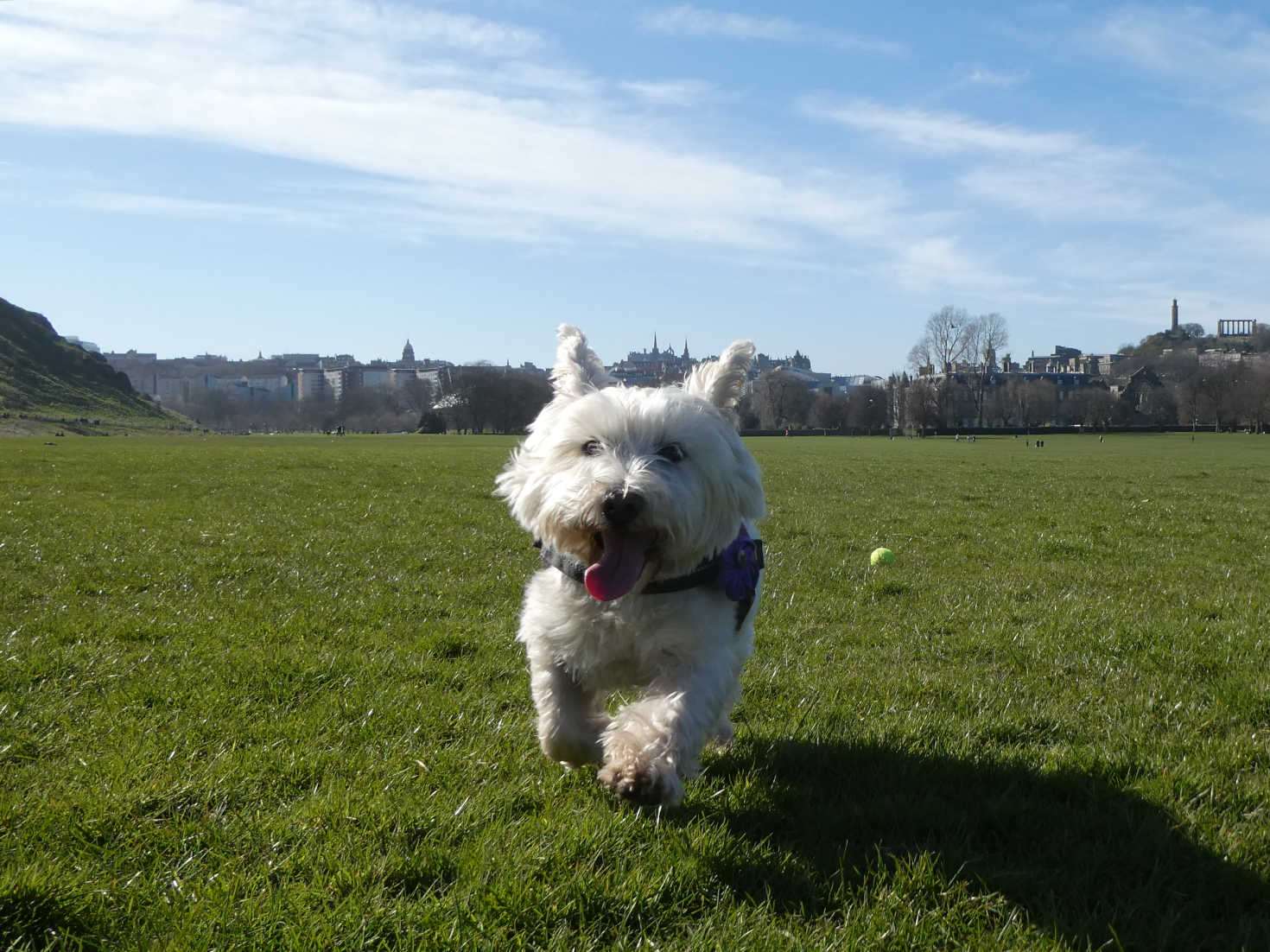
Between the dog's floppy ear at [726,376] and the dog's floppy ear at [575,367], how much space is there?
53 cm

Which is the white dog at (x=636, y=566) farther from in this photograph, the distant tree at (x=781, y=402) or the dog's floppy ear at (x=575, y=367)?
the distant tree at (x=781, y=402)

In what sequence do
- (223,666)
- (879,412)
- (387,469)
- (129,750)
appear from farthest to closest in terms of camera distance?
(879,412)
(387,469)
(223,666)
(129,750)

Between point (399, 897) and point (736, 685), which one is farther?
point (736, 685)

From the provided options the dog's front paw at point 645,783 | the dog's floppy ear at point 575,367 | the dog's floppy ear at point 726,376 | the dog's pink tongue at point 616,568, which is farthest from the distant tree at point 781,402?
the dog's front paw at point 645,783

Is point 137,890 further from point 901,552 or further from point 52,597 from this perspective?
point 901,552

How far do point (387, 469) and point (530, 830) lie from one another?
Answer: 2451 centimetres

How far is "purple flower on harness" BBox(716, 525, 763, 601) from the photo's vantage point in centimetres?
453

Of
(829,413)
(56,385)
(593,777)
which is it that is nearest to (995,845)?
(593,777)

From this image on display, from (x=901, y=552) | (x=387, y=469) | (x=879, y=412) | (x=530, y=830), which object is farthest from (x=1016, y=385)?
(x=530, y=830)

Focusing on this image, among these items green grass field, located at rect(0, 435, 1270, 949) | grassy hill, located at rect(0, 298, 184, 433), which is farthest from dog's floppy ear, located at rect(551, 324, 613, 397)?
grassy hill, located at rect(0, 298, 184, 433)

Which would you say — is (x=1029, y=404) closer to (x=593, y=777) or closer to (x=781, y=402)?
(x=781, y=402)

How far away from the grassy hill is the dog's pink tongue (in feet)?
367

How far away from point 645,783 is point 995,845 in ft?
4.69

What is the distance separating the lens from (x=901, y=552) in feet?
40.1
